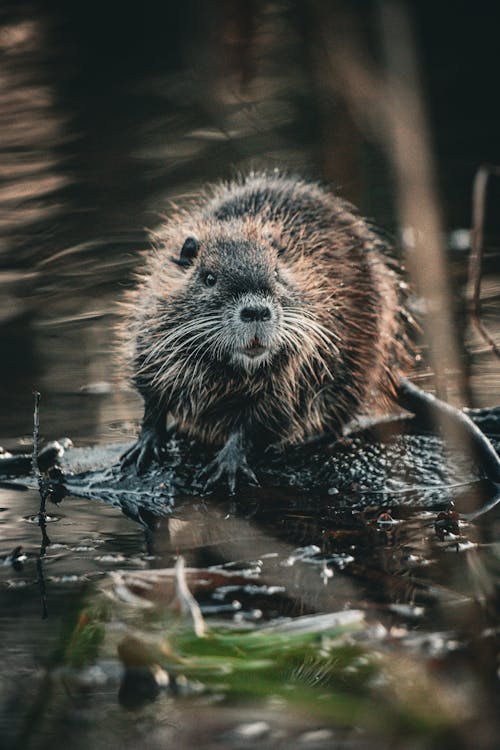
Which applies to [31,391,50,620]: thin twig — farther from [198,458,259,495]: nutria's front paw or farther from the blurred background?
the blurred background

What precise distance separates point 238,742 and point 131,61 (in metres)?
8.89

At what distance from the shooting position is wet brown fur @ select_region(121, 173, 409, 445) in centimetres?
407

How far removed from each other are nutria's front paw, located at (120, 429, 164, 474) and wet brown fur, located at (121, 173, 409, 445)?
0.43ft

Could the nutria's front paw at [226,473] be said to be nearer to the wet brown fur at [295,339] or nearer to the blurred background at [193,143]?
the wet brown fur at [295,339]

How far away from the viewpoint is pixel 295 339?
13.0 feet

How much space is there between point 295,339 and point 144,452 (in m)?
0.65

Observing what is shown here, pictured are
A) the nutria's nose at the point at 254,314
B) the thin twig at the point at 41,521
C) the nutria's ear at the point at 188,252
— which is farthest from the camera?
the nutria's ear at the point at 188,252

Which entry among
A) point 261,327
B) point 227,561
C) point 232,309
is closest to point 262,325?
point 261,327

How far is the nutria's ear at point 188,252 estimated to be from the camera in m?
4.21

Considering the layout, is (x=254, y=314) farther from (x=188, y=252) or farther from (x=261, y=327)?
(x=188, y=252)

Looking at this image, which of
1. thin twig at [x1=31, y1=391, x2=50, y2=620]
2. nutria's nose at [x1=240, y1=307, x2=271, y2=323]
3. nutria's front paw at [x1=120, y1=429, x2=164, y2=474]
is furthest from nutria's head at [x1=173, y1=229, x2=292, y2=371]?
thin twig at [x1=31, y1=391, x2=50, y2=620]


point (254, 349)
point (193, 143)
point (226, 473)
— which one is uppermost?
point (193, 143)

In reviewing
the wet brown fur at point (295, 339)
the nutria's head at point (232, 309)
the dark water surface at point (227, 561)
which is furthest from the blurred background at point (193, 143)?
the nutria's head at point (232, 309)

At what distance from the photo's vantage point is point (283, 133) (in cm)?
850
